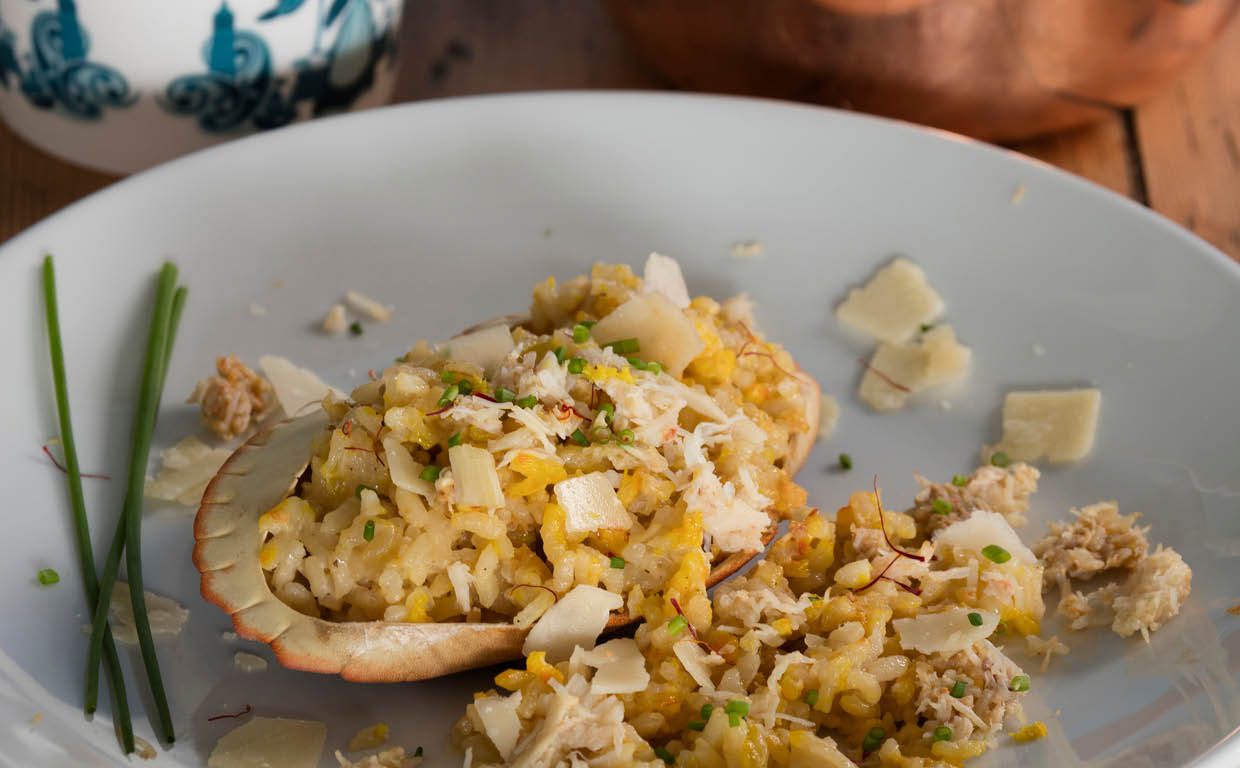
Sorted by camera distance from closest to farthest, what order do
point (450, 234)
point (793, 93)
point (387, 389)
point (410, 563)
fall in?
point (410, 563) < point (387, 389) < point (450, 234) < point (793, 93)

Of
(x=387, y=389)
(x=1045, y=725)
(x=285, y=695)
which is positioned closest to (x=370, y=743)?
(x=285, y=695)

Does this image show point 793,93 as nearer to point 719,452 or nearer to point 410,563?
point 719,452

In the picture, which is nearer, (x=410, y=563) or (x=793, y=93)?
(x=410, y=563)

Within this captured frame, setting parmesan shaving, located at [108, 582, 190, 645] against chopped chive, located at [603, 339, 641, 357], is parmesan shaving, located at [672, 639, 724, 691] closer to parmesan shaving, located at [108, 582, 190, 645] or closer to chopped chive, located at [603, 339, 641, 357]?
chopped chive, located at [603, 339, 641, 357]

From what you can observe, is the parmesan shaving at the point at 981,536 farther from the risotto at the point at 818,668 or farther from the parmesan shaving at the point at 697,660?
the parmesan shaving at the point at 697,660

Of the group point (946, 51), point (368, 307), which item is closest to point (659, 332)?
point (368, 307)

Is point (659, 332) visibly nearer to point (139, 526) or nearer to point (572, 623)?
point (572, 623)
